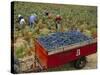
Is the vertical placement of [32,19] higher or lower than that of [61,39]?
higher

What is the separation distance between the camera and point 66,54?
2318 millimetres

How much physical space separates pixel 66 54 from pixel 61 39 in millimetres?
154

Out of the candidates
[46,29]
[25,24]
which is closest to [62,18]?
[46,29]

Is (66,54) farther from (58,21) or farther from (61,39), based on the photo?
(58,21)

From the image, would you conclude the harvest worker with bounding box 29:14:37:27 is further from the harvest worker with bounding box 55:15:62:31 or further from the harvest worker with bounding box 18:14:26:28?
the harvest worker with bounding box 55:15:62:31

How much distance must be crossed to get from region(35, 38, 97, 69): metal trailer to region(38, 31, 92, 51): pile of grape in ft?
0.11

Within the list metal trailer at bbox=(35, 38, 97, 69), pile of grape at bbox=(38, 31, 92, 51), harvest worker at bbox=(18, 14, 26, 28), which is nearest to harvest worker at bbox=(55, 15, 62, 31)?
pile of grape at bbox=(38, 31, 92, 51)

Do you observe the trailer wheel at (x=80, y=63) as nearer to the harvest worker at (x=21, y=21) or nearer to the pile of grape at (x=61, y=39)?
the pile of grape at (x=61, y=39)

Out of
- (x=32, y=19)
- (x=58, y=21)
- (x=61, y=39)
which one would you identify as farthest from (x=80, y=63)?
(x=32, y=19)

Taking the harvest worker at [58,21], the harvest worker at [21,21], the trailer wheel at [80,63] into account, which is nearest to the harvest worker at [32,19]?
the harvest worker at [21,21]

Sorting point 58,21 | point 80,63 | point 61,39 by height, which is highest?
point 58,21

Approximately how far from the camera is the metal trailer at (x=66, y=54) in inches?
87.8

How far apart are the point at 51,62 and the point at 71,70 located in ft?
0.75

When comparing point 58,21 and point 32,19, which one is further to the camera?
point 58,21
